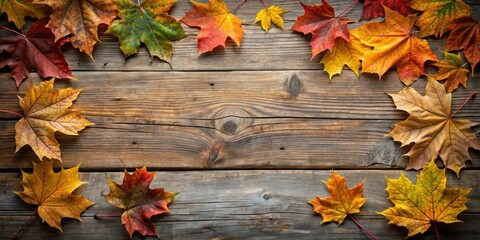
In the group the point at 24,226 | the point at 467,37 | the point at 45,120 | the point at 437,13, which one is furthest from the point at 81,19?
the point at 467,37

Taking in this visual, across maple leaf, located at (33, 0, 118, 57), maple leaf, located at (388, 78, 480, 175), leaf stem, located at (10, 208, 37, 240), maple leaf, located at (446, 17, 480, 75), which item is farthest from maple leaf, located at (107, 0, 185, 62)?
maple leaf, located at (446, 17, 480, 75)

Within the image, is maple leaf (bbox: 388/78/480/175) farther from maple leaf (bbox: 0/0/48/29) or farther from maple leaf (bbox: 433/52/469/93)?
maple leaf (bbox: 0/0/48/29)

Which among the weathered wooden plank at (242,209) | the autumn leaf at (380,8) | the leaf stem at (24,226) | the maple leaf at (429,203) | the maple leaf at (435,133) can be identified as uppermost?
the autumn leaf at (380,8)

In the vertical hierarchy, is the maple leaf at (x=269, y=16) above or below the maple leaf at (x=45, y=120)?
above

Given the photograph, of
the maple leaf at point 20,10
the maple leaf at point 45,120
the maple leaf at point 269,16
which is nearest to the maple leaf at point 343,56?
the maple leaf at point 269,16

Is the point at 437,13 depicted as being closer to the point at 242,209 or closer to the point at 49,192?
the point at 242,209

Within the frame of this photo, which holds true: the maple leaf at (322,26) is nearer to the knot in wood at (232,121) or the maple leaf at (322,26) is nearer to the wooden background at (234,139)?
the wooden background at (234,139)

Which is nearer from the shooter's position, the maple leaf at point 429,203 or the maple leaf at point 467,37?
the maple leaf at point 429,203

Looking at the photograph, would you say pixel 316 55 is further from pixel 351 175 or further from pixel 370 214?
pixel 370 214
